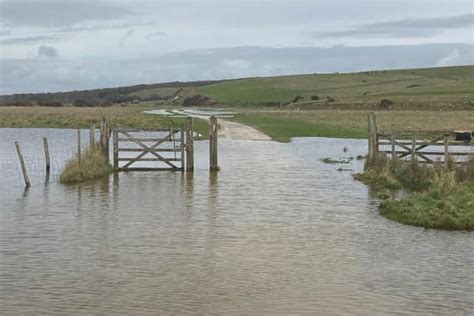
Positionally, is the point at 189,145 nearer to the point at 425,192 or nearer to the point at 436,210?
the point at 425,192

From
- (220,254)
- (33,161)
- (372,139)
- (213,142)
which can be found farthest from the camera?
(33,161)

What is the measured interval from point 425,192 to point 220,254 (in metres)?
8.12

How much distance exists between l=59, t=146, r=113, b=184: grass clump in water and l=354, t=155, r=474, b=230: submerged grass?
9177mm

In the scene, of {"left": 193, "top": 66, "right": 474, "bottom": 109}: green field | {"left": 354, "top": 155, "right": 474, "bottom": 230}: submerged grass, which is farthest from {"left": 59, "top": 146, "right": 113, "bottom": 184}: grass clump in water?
{"left": 193, "top": 66, "right": 474, "bottom": 109}: green field

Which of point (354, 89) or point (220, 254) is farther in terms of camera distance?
point (354, 89)

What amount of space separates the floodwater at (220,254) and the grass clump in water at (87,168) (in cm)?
125

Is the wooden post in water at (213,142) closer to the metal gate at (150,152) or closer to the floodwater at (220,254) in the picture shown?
the metal gate at (150,152)

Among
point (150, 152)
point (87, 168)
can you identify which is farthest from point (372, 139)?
point (87, 168)

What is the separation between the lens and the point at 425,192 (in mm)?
20141

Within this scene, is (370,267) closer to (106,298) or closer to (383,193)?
(106,298)

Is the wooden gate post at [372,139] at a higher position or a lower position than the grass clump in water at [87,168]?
higher

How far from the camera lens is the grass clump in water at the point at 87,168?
2542 cm

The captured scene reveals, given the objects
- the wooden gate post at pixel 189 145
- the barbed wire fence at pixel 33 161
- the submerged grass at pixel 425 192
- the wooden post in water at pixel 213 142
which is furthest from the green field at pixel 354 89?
the submerged grass at pixel 425 192

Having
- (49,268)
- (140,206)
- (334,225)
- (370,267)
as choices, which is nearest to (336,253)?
(370,267)
